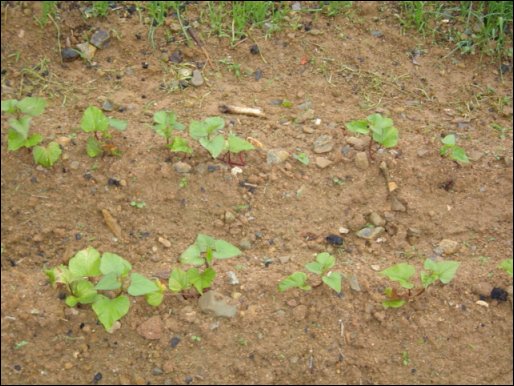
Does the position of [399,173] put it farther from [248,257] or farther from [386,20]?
[386,20]

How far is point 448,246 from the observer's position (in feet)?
8.64

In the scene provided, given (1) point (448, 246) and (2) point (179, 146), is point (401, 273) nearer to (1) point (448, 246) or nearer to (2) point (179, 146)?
(1) point (448, 246)

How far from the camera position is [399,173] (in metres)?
2.87

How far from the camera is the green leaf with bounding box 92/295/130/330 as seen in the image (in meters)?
2.16

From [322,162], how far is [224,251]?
77 centimetres

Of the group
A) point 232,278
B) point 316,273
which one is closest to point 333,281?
point 316,273

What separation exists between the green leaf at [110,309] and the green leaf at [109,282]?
4cm

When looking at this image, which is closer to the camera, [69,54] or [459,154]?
[459,154]

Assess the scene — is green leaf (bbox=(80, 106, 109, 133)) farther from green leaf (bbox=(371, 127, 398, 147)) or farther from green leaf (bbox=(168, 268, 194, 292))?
green leaf (bbox=(371, 127, 398, 147))

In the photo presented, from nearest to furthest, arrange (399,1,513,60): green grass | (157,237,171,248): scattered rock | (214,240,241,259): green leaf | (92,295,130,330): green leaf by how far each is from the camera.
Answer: (92,295,130,330): green leaf, (214,240,241,259): green leaf, (157,237,171,248): scattered rock, (399,1,513,60): green grass

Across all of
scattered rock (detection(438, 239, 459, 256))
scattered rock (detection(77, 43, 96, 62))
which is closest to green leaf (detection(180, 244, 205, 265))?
scattered rock (detection(438, 239, 459, 256))

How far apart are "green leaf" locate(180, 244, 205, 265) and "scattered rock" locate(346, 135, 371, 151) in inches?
38.3

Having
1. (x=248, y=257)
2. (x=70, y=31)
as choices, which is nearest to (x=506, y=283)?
(x=248, y=257)

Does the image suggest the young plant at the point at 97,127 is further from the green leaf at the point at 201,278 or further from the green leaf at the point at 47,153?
the green leaf at the point at 201,278
